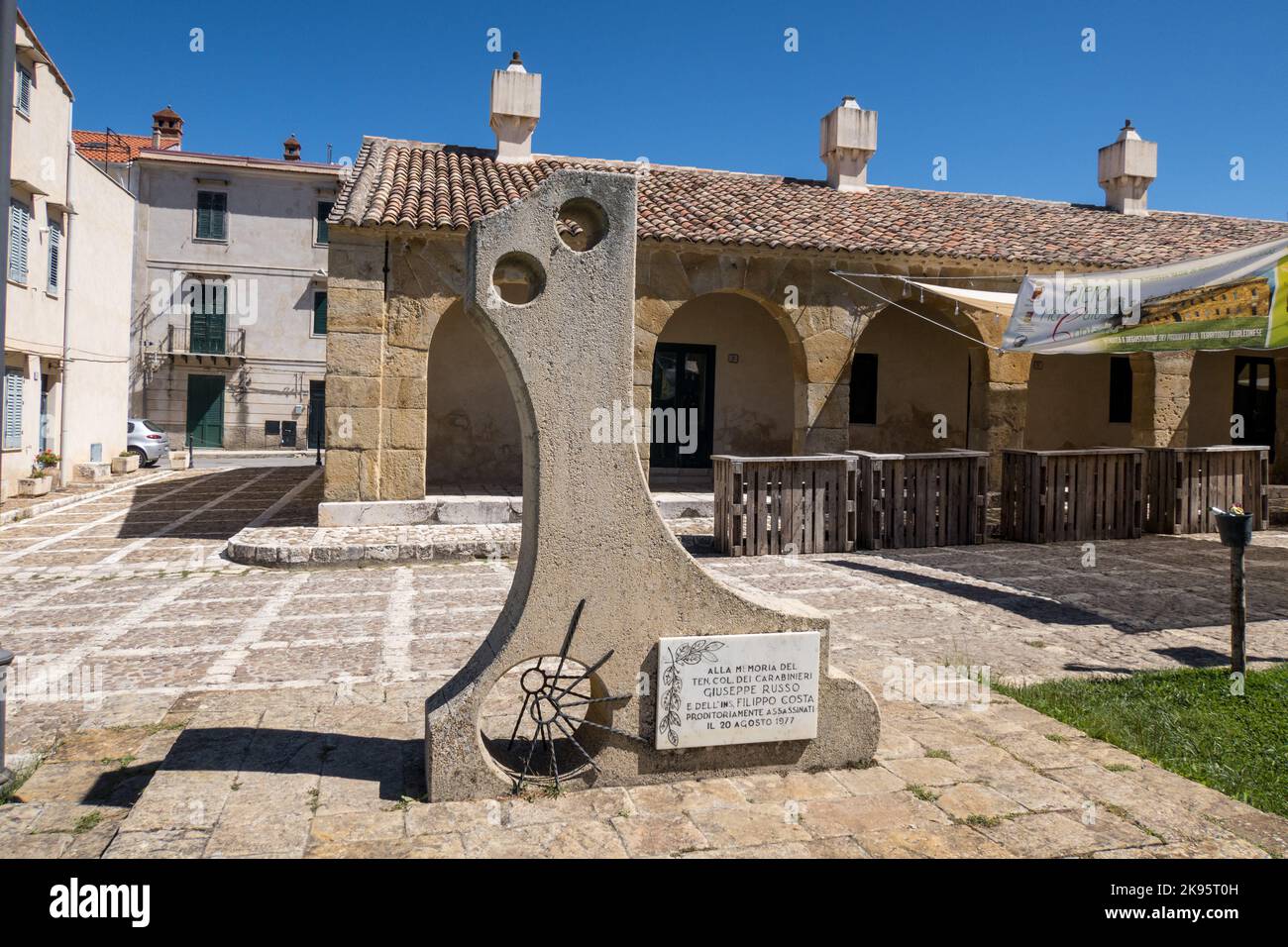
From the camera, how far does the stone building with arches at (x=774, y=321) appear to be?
35.5ft

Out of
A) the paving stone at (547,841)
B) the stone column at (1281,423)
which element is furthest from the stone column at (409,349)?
the stone column at (1281,423)

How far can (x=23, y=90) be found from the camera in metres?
13.9

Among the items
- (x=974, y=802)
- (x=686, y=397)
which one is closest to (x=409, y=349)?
(x=686, y=397)

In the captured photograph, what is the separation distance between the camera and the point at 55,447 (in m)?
16.1

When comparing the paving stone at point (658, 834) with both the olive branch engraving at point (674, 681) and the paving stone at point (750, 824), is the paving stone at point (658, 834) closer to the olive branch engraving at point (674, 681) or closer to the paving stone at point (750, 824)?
the paving stone at point (750, 824)

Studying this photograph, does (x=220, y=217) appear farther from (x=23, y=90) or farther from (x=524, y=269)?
(x=524, y=269)

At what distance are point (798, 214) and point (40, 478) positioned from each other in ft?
39.5

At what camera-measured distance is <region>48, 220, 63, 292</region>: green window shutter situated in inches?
599

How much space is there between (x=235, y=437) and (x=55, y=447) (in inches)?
503

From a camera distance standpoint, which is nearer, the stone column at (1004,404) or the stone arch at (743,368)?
the stone column at (1004,404)

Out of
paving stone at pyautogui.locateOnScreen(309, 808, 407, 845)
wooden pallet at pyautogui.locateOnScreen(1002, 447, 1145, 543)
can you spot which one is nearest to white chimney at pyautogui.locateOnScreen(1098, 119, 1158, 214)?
wooden pallet at pyautogui.locateOnScreen(1002, 447, 1145, 543)

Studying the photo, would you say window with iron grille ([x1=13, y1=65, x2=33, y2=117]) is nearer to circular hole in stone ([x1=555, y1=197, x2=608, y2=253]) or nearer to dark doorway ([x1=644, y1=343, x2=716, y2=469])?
dark doorway ([x1=644, y1=343, x2=716, y2=469])

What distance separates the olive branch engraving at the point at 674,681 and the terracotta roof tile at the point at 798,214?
807 centimetres
